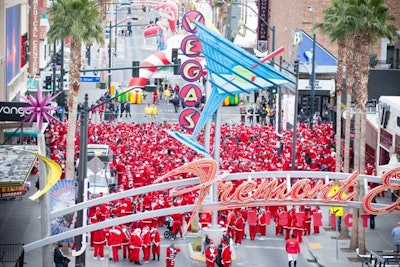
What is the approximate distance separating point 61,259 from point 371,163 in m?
25.2

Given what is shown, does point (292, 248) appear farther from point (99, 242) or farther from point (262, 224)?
point (99, 242)

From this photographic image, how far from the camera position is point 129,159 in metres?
53.1

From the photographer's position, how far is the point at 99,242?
38.8 m

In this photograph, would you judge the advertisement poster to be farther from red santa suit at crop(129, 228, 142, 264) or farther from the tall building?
the tall building

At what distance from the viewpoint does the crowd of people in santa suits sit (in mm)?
38881

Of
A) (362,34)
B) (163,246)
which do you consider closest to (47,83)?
(163,246)

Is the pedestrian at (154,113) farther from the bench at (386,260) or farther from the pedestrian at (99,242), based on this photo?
the bench at (386,260)

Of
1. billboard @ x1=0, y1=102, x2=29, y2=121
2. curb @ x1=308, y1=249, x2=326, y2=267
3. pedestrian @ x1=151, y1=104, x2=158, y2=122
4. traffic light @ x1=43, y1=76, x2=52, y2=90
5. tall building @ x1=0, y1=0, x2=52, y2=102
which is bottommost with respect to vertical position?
curb @ x1=308, y1=249, x2=326, y2=267

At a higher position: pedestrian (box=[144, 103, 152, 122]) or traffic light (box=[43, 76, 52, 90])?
traffic light (box=[43, 76, 52, 90])

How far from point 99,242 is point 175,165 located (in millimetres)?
12502

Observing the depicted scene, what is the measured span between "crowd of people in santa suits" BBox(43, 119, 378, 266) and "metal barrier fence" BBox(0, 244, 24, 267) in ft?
9.25

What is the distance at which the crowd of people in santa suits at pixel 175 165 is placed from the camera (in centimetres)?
3888

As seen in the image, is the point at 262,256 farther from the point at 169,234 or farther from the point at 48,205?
the point at 48,205

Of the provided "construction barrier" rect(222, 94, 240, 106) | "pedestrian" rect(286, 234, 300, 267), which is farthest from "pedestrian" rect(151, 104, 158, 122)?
"pedestrian" rect(286, 234, 300, 267)
